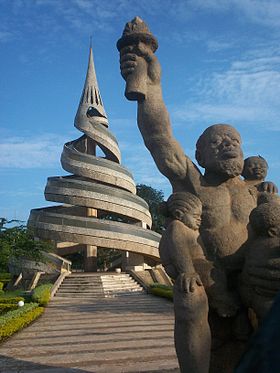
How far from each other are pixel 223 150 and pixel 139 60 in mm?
1031

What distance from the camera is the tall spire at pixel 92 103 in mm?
29750

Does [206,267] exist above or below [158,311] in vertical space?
above

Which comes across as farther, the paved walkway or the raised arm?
the paved walkway

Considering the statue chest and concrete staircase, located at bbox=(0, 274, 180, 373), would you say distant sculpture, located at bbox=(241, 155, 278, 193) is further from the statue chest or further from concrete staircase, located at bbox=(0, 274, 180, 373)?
concrete staircase, located at bbox=(0, 274, 180, 373)

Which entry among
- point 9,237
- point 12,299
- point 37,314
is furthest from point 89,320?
point 9,237

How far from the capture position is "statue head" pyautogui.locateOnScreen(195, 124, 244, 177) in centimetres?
346

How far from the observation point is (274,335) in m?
0.67

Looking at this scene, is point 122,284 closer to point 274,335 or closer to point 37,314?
point 37,314

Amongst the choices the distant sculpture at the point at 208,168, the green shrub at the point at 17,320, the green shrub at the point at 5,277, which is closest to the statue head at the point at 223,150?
the distant sculpture at the point at 208,168

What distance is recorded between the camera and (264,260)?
2943mm

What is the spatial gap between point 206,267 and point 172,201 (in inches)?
21.6

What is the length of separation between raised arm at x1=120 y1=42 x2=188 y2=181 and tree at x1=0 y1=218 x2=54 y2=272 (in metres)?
18.3

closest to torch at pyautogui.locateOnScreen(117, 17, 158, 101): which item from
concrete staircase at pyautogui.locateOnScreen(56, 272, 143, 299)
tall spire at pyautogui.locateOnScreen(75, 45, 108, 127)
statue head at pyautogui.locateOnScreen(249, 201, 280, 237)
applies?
statue head at pyautogui.locateOnScreen(249, 201, 280, 237)

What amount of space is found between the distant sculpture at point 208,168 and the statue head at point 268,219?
0.30m
